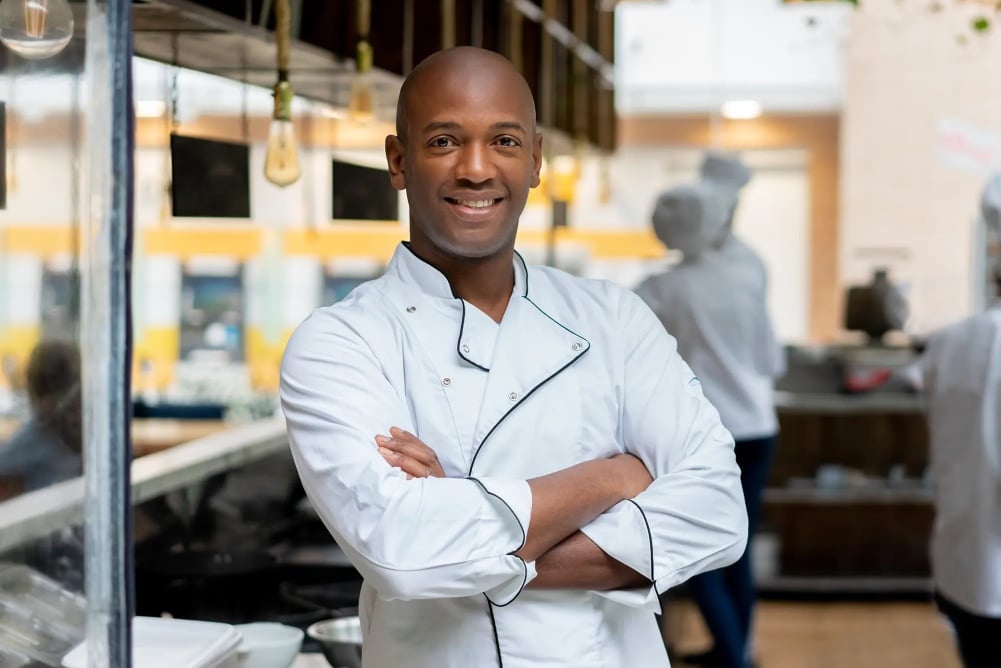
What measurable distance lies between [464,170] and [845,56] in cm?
808

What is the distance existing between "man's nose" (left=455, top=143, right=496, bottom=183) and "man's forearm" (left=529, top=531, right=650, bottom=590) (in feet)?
1.28

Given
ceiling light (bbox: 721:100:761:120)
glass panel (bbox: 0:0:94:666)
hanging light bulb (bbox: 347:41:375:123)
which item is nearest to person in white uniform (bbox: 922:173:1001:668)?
hanging light bulb (bbox: 347:41:375:123)

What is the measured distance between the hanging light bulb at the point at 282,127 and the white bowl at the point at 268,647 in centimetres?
79

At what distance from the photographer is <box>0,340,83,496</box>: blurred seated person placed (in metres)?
1.12

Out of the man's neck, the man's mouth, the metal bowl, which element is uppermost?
the man's mouth

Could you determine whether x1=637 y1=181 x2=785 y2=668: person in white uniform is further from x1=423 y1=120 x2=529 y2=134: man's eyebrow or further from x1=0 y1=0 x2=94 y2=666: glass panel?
x1=0 y1=0 x2=94 y2=666: glass panel

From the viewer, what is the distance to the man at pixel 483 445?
137 centimetres

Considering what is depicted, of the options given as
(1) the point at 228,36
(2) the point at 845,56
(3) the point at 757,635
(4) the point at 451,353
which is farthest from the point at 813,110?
(4) the point at 451,353

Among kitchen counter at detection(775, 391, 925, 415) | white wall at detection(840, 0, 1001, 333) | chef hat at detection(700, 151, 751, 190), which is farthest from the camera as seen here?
white wall at detection(840, 0, 1001, 333)

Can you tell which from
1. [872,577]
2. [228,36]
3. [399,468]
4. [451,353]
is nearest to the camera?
[399,468]

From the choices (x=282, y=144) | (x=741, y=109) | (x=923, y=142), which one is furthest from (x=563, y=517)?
(x=741, y=109)

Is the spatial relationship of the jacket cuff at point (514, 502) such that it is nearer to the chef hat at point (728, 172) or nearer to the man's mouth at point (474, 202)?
the man's mouth at point (474, 202)

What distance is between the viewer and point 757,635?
534 cm

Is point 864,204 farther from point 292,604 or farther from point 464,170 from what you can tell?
point 464,170
